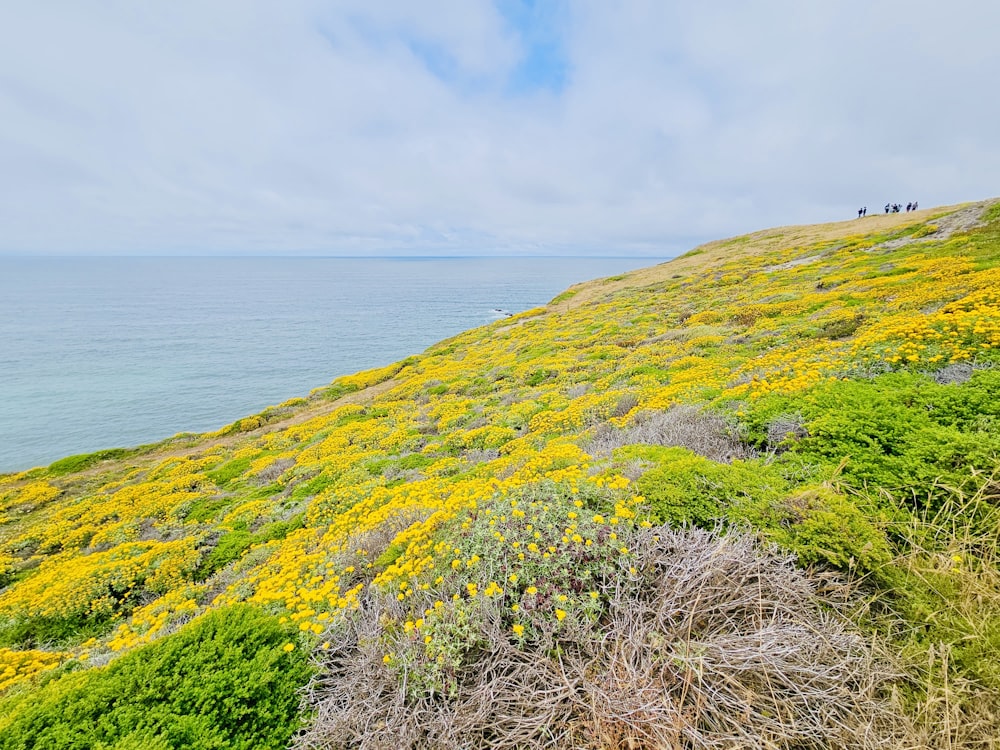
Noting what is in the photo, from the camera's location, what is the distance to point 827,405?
625cm

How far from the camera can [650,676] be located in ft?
9.99

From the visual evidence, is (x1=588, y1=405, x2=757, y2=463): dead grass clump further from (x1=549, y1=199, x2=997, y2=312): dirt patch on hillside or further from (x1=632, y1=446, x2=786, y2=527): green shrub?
(x1=549, y1=199, x2=997, y2=312): dirt patch on hillside

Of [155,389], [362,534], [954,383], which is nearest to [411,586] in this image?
[362,534]

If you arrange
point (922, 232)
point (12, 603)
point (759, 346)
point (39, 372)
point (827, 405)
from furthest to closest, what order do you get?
point (39, 372) < point (922, 232) < point (759, 346) < point (12, 603) < point (827, 405)

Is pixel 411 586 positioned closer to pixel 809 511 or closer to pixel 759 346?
pixel 809 511

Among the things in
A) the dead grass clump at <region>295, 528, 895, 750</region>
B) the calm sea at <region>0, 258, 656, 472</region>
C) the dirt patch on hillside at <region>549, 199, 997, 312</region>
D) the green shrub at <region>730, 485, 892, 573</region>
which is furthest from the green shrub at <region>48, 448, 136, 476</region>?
the dirt patch on hillside at <region>549, 199, 997, 312</region>

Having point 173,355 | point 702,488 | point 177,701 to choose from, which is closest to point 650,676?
→ point 702,488

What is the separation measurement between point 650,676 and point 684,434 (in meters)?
4.64

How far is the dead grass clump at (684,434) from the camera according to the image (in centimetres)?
639

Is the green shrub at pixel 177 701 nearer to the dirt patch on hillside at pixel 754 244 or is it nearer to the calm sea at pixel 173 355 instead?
the calm sea at pixel 173 355

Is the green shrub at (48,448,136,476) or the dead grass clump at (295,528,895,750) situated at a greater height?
the dead grass clump at (295,528,895,750)

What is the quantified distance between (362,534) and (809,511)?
603cm

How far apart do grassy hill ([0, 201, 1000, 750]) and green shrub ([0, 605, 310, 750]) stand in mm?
22

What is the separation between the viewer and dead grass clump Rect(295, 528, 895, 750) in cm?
276
